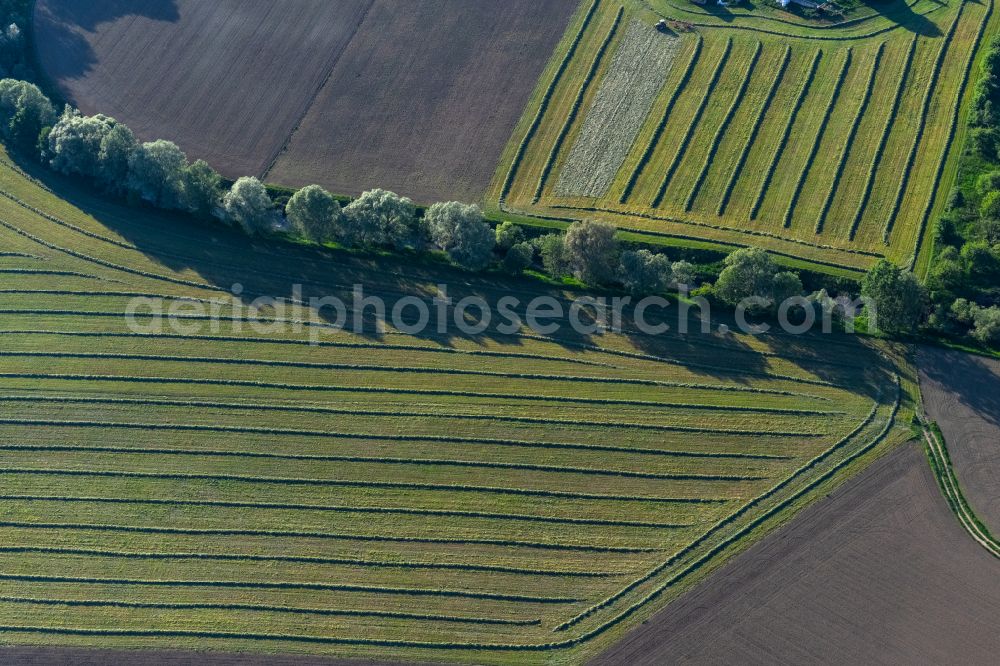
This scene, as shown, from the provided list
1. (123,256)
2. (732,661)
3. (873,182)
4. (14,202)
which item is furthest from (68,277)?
(873,182)

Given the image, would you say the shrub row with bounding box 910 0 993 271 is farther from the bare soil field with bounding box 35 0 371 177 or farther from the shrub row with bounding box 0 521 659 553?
the bare soil field with bounding box 35 0 371 177

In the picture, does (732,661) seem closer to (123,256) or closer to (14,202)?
(123,256)

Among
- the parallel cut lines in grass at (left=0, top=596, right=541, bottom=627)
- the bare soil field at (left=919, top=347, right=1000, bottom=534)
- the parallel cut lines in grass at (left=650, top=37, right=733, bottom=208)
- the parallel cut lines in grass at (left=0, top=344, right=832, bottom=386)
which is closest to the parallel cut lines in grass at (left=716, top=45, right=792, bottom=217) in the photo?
the parallel cut lines in grass at (left=650, top=37, right=733, bottom=208)

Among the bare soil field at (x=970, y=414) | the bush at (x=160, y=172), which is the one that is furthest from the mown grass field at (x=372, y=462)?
the bush at (x=160, y=172)

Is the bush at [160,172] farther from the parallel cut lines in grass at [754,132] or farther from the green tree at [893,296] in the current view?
the green tree at [893,296]

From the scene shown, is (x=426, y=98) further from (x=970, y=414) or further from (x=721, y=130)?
(x=970, y=414)
